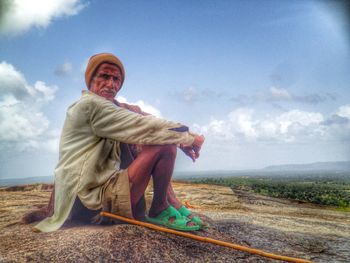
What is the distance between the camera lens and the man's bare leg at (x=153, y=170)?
1933 mm

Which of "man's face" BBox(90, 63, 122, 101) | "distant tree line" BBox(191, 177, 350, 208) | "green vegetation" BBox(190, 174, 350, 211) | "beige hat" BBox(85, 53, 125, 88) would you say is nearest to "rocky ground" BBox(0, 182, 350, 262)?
"man's face" BBox(90, 63, 122, 101)

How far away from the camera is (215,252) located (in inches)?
75.3

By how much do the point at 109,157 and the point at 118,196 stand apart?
1.01ft

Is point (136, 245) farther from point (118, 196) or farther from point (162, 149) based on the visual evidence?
point (162, 149)

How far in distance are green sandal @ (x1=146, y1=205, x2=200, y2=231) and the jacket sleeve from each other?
56cm

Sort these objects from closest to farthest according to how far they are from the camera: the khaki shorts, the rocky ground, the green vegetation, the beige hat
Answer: the rocky ground
the khaki shorts
the beige hat
the green vegetation

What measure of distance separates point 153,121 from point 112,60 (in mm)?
636

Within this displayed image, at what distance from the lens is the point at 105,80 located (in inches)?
85.8

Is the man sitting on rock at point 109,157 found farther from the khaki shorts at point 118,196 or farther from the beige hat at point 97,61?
the beige hat at point 97,61

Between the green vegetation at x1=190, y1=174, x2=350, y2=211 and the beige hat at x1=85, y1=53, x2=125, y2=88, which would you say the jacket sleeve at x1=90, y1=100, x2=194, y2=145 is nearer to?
the beige hat at x1=85, y1=53, x2=125, y2=88

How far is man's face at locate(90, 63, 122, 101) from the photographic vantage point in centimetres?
217

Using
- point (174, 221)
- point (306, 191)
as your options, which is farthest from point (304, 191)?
point (174, 221)

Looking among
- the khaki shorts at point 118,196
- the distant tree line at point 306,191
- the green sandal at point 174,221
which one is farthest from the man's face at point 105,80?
the distant tree line at point 306,191

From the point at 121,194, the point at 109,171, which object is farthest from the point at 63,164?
the point at 121,194
